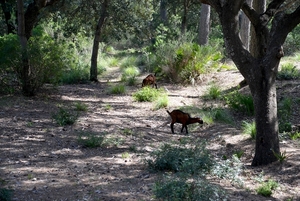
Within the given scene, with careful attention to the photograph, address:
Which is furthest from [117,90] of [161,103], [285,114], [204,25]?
[204,25]

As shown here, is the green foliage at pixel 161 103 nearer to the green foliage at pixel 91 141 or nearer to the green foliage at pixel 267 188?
the green foliage at pixel 91 141

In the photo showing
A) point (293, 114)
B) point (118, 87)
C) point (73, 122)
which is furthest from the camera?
point (118, 87)

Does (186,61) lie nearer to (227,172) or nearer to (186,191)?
(227,172)

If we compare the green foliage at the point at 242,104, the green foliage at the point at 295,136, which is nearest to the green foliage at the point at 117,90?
the green foliage at the point at 242,104

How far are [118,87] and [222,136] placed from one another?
20.5 ft

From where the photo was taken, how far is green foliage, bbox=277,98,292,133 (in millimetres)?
9312

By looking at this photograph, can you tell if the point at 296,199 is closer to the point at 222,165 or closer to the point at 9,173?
the point at 222,165

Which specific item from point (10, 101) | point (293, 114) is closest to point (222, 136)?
point (293, 114)

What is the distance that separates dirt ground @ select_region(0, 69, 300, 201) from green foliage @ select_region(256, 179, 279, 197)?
68mm

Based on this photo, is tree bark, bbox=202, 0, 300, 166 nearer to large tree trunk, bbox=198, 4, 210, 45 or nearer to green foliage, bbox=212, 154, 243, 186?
green foliage, bbox=212, 154, 243, 186

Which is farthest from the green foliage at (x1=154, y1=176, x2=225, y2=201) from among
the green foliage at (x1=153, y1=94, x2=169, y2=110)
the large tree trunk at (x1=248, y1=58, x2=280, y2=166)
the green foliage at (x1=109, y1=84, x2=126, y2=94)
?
the green foliage at (x1=109, y1=84, x2=126, y2=94)

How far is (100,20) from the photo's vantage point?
17.0 metres

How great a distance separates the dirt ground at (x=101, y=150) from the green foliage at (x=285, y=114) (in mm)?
222

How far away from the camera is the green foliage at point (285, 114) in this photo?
30.6ft
